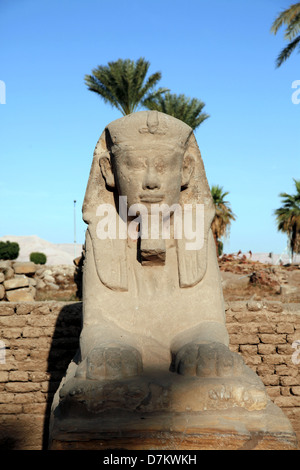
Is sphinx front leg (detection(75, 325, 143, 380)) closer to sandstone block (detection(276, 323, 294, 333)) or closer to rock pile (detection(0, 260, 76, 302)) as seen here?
sandstone block (detection(276, 323, 294, 333))

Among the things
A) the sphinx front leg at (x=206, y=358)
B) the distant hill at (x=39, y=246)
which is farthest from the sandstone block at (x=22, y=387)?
the distant hill at (x=39, y=246)

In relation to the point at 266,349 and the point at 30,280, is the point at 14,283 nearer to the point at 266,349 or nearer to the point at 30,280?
the point at 30,280

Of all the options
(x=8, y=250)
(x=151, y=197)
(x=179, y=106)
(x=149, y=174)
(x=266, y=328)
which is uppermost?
(x=179, y=106)

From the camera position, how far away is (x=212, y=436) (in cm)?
194

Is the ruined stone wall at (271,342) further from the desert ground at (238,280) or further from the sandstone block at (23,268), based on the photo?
the sandstone block at (23,268)

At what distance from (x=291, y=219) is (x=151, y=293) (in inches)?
715

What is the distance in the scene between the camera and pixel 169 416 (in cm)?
202

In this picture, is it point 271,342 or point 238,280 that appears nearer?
point 271,342

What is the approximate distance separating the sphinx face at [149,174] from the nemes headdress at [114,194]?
44mm

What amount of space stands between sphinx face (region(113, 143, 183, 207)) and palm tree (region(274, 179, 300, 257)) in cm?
1766

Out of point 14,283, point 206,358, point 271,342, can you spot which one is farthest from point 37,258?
point 206,358

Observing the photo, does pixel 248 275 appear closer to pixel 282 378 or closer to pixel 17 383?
pixel 282 378

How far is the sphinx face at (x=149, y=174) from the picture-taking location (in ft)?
8.50
